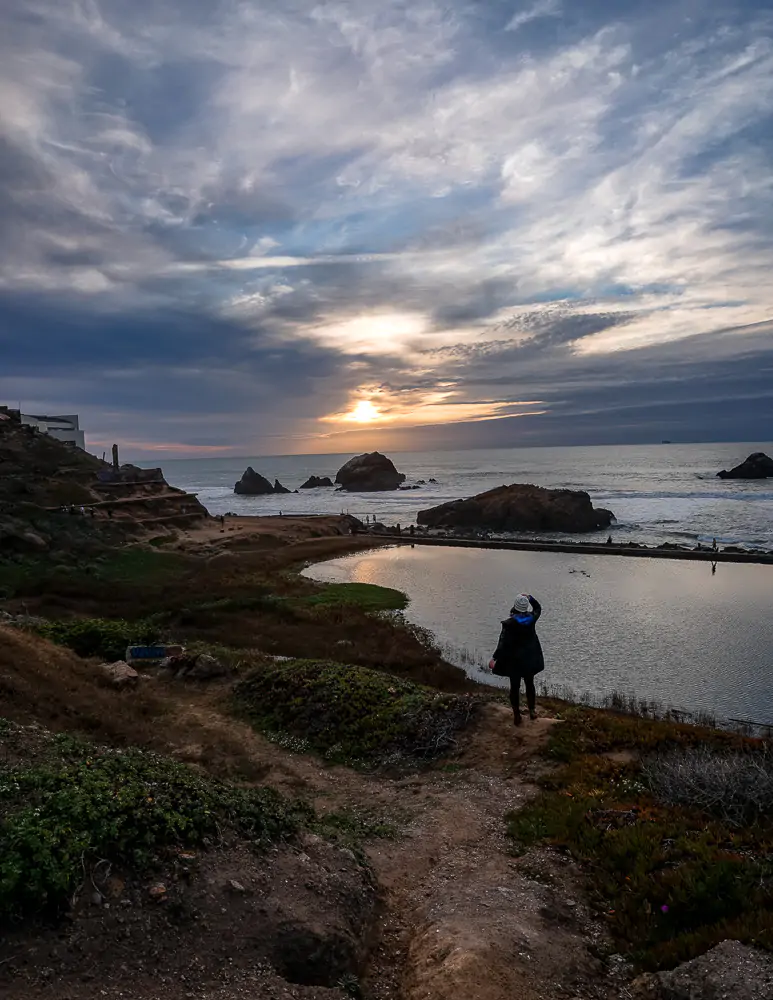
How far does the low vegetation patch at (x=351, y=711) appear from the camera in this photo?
1229 cm

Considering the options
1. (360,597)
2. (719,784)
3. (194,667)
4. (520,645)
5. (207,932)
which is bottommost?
(360,597)

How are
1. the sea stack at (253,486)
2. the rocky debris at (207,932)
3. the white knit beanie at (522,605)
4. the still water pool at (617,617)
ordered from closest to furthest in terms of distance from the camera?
the rocky debris at (207,932)
the white knit beanie at (522,605)
the still water pool at (617,617)
the sea stack at (253,486)

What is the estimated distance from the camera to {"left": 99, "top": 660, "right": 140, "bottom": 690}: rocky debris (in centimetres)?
1503

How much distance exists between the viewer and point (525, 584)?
3847 centimetres

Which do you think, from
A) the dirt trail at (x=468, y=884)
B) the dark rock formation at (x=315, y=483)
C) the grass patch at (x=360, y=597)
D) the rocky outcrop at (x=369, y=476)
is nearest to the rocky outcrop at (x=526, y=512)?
the grass patch at (x=360, y=597)

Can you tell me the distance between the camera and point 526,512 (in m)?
72.6

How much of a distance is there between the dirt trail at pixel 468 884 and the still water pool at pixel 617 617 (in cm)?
1008

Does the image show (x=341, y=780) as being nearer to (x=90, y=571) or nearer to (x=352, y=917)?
(x=352, y=917)

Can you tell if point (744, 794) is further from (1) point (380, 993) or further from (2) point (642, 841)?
(1) point (380, 993)

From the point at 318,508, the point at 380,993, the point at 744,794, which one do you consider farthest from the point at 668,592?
the point at 318,508

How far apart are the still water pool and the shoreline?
1918mm

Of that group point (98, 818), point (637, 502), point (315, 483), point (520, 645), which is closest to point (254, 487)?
point (315, 483)

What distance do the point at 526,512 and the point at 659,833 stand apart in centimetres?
6633

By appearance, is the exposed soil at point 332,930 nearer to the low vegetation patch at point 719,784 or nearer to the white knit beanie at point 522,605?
the low vegetation patch at point 719,784
